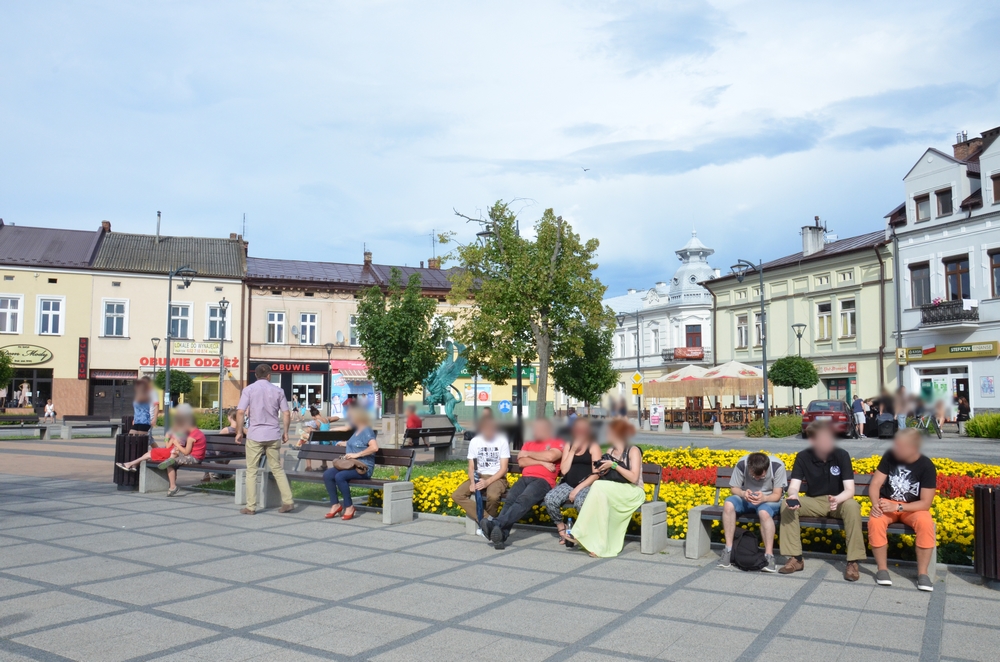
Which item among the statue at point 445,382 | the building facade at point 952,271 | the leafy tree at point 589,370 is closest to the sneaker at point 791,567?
the leafy tree at point 589,370

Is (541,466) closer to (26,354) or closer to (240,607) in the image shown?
(240,607)

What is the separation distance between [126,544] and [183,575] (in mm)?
1835

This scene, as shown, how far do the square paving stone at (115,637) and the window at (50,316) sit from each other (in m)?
43.3

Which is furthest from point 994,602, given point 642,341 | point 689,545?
point 642,341

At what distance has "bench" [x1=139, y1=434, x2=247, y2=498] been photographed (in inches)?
488

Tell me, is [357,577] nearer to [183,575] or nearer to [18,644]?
[183,575]

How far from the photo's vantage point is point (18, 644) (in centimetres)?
515

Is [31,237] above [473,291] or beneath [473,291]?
above

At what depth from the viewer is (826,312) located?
146ft

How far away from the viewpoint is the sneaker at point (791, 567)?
7289mm

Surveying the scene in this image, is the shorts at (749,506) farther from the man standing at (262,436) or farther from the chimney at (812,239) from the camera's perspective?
the chimney at (812,239)

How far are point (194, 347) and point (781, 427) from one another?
31610mm

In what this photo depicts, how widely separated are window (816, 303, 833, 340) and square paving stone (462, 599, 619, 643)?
41393 millimetres

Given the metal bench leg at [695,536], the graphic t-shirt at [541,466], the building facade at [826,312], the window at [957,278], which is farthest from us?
the building facade at [826,312]
